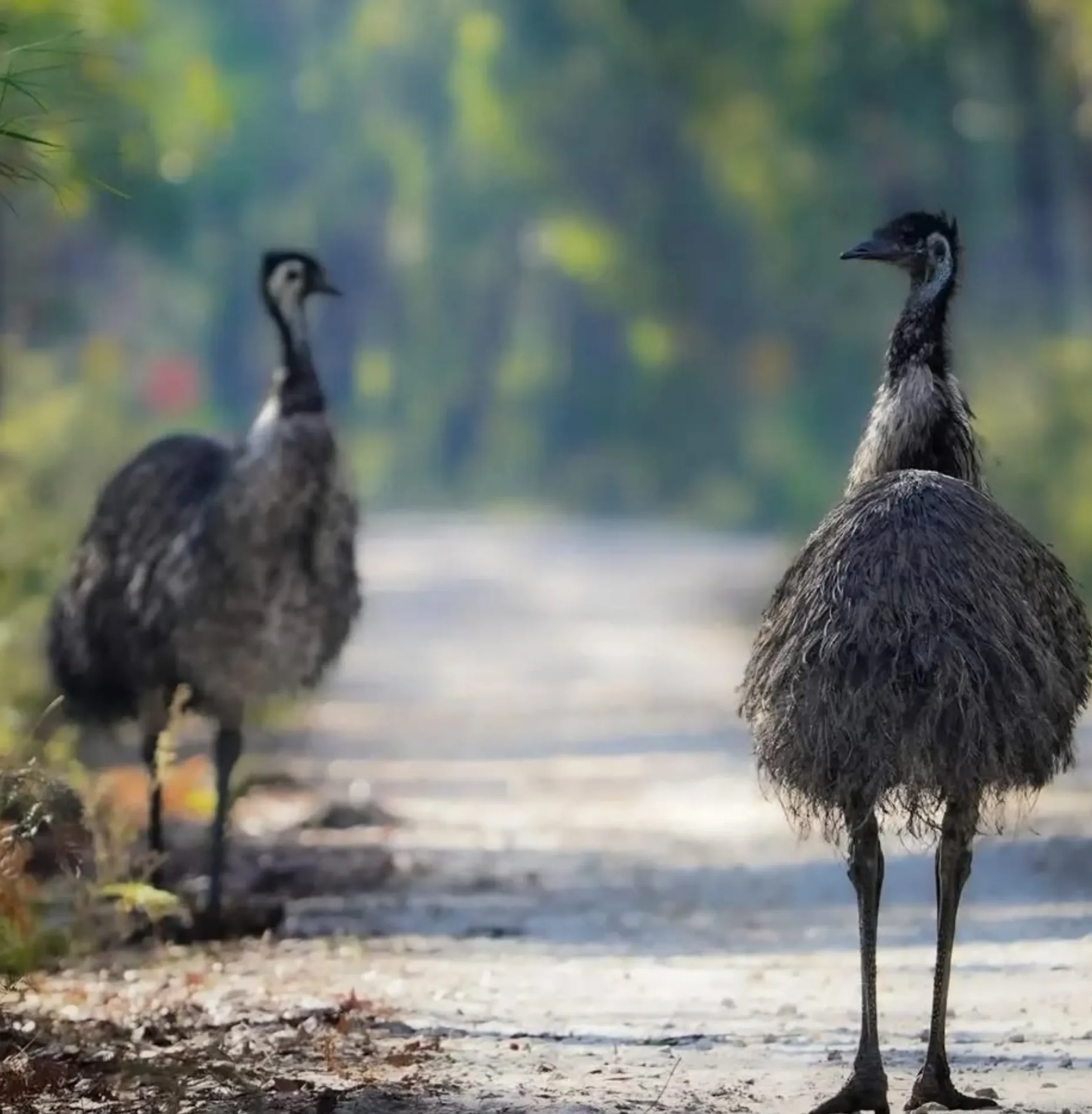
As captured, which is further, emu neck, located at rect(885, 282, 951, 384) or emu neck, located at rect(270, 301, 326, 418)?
emu neck, located at rect(270, 301, 326, 418)

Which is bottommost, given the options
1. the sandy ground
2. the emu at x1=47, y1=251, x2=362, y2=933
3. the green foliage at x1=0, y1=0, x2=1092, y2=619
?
the sandy ground

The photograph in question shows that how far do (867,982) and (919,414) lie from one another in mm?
1659

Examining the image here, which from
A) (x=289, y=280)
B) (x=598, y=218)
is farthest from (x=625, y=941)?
(x=598, y=218)

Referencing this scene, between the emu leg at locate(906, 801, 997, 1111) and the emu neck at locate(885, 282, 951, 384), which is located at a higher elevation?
the emu neck at locate(885, 282, 951, 384)

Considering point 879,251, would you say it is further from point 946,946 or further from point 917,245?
point 946,946

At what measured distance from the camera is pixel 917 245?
8.41 meters

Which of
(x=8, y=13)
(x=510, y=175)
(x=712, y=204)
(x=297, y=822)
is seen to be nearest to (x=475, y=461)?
(x=510, y=175)

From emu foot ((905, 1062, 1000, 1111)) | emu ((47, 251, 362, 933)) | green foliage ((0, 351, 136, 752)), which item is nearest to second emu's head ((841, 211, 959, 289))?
emu foot ((905, 1062, 1000, 1111))

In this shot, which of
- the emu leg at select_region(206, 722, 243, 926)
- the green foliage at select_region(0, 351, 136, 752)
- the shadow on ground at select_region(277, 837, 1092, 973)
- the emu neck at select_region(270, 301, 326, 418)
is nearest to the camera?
the shadow on ground at select_region(277, 837, 1092, 973)

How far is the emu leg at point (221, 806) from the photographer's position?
10.7 metres

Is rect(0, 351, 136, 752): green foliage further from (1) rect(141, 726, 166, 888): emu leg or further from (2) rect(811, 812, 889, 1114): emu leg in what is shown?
(2) rect(811, 812, 889, 1114): emu leg

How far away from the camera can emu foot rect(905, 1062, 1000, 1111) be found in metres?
7.01

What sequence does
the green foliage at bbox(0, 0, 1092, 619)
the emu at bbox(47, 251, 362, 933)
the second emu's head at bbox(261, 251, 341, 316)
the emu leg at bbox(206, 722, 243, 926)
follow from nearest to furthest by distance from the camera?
the emu leg at bbox(206, 722, 243, 926)
the emu at bbox(47, 251, 362, 933)
the second emu's head at bbox(261, 251, 341, 316)
the green foliage at bbox(0, 0, 1092, 619)

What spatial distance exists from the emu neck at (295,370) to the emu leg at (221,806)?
123cm
